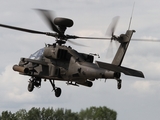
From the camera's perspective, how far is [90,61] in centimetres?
3928

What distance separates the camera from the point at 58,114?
284 feet

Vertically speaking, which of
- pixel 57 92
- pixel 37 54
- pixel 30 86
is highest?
pixel 37 54

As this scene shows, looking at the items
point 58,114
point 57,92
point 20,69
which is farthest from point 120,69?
point 58,114

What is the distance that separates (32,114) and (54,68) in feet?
167

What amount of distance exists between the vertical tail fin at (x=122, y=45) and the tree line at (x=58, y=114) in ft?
144

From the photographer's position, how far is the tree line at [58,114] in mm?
84312

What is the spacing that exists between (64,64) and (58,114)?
4805 cm

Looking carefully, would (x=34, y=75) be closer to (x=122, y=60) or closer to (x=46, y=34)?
(x=46, y=34)

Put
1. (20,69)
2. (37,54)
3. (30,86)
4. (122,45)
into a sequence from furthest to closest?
(37,54)
(30,86)
(20,69)
(122,45)

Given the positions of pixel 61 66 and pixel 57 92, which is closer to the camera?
pixel 61 66

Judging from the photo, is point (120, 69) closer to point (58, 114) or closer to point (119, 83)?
point (119, 83)

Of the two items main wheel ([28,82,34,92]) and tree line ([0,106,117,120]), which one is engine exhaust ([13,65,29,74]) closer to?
main wheel ([28,82,34,92])

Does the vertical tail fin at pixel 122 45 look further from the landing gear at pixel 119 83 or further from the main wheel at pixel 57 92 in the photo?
the main wheel at pixel 57 92

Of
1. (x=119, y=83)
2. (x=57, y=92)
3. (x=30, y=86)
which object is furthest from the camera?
(x=57, y=92)
